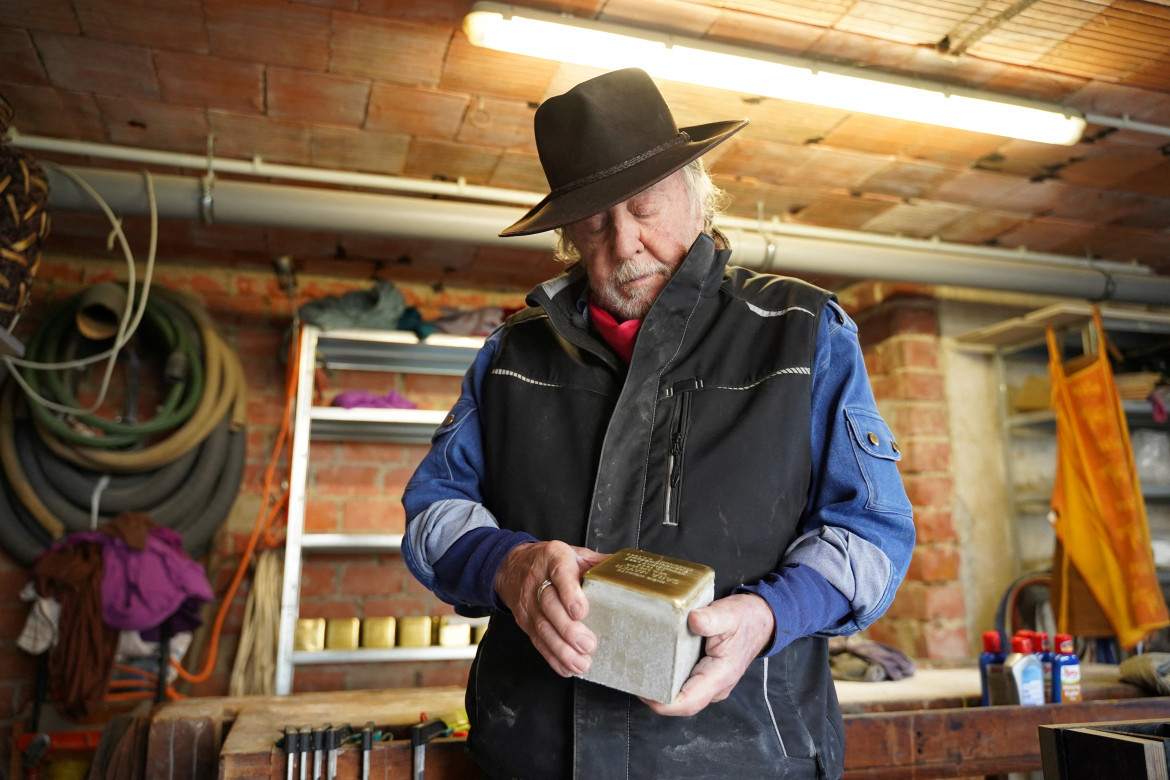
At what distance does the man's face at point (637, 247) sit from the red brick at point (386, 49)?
1071 millimetres

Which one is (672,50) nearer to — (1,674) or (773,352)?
(773,352)

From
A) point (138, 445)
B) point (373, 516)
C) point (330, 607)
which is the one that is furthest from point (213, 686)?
point (138, 445)

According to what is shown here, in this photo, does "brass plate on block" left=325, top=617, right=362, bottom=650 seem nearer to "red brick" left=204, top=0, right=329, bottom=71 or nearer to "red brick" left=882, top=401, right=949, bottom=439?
"red brick" left=204, top=0, right=329, bottom=71

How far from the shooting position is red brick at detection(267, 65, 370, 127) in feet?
7.34

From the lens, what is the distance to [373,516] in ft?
11.7

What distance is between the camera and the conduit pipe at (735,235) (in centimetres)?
253

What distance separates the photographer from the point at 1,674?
305 centimetres

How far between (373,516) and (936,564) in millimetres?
2328

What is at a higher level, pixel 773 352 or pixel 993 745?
pixel 773 352

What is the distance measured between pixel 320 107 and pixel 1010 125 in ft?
6.21

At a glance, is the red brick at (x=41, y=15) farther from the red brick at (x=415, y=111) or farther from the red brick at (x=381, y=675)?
the red brick at (x=381, y=675)

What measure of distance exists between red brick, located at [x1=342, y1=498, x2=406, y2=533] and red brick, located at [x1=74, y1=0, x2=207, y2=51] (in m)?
1.96

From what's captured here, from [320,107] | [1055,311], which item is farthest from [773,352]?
[1055,311]

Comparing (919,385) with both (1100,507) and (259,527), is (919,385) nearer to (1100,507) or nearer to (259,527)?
(1100,507)
